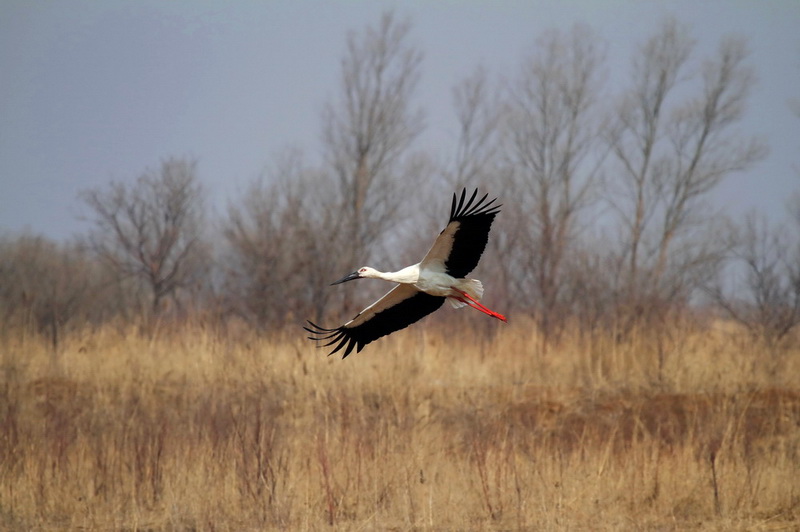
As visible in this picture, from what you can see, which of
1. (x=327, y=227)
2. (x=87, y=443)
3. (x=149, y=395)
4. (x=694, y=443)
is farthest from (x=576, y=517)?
(x=327, y=227)

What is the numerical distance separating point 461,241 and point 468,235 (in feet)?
0.25

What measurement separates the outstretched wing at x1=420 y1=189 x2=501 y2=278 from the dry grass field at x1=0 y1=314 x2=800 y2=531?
2044 mm

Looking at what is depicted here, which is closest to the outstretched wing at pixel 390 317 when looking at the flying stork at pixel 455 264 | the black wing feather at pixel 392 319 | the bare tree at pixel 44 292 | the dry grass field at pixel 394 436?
the black wing feather at pixel 392 319

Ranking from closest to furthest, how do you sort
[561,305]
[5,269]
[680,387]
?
[680,387] < [561,305] < [5,269]

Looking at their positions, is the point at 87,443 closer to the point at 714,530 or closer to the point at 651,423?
the point at 714,530

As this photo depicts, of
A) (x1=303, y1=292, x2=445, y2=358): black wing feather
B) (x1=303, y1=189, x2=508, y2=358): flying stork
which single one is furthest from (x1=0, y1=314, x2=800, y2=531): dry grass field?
(x1=303, y1=189, x2=508, y2=358): flying stork

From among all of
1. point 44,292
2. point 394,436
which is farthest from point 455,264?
point 44,292

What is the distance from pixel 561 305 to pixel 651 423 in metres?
4.45

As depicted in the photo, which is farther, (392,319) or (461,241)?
(392,319)

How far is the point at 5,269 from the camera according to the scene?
1859 cm

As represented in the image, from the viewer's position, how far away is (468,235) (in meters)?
6.84

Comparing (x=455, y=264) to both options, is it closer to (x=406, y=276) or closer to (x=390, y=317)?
(x=406, y=276)

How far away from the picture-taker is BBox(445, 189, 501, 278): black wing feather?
6738 mm

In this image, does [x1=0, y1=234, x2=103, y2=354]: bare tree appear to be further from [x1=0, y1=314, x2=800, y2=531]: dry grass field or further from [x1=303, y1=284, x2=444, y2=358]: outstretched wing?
[x1=303, y1=284, x2=444, y2=358]: outstretched wing
